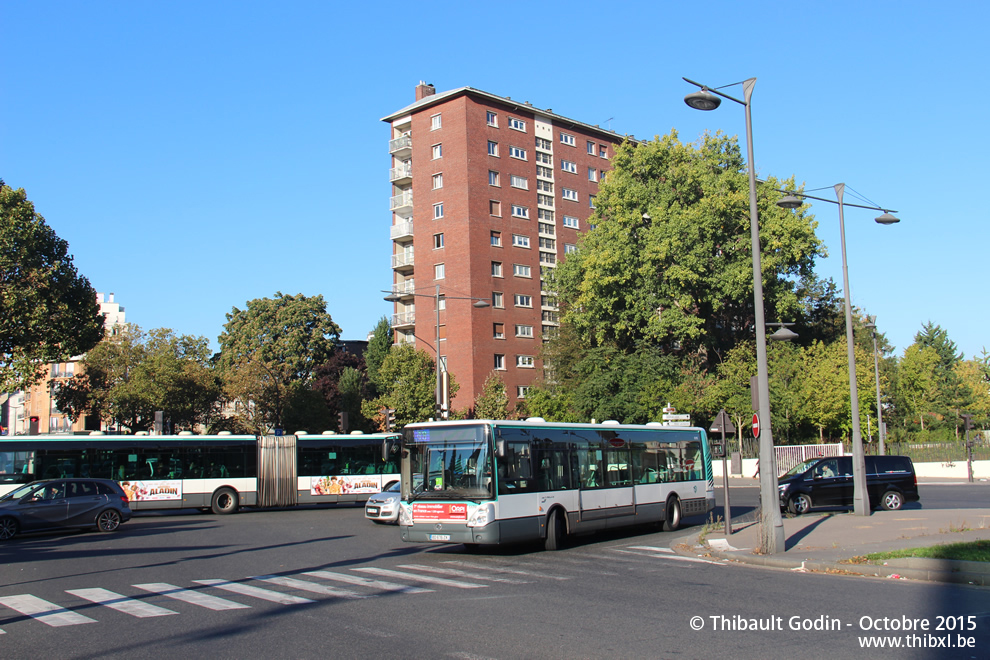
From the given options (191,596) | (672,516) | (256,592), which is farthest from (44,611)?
(672,516)

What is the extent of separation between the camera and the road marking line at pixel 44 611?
9336 mm

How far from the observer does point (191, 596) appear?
11109 mm

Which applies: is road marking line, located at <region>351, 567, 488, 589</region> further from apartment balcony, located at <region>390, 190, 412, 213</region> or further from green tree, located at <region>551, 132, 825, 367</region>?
apartment balcony, located at <region>390, 190, 412, 213</region>

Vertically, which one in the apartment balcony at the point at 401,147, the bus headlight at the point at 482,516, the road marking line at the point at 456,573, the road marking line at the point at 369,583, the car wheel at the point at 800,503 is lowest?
the car wheel at the point at 800,503

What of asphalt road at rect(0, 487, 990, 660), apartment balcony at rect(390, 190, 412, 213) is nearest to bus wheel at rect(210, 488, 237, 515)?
asphalt road at rect(0, 487, 990, 660)

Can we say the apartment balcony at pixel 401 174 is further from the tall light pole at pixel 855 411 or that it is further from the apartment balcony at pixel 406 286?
the tall light pole at pixel 855 411

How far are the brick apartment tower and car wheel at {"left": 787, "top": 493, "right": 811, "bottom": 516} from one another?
35.9 meters

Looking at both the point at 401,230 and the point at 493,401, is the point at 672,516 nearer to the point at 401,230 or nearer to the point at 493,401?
the point at 493,401

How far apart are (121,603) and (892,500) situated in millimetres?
21939

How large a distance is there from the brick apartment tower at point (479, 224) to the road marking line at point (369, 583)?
45064 mm

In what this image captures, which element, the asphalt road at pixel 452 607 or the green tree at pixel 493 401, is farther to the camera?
the green tree at pixel 493 401

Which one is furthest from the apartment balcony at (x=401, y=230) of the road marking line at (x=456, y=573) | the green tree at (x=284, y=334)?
the road marking line at (x=456, y=573)

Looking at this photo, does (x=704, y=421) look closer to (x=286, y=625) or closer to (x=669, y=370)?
(x=669, y=370)

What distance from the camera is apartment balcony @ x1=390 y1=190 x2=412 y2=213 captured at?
65.6m
